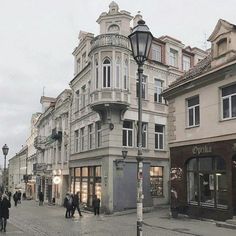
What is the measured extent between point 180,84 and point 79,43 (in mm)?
16704

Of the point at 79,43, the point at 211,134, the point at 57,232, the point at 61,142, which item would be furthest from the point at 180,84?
the point at 61,142

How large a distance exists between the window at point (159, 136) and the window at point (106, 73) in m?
6.06

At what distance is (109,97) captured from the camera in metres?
30.0

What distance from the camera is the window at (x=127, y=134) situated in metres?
31.5

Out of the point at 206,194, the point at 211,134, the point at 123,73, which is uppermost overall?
the point at 123,73

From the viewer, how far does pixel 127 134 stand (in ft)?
104

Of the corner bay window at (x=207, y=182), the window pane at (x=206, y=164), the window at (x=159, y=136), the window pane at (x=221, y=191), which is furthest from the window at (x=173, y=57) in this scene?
the window pane at (x=221, y=191)

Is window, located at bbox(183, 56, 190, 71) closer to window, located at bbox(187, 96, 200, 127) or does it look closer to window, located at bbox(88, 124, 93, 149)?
window, located at bbox(88, 124, 93, 149)

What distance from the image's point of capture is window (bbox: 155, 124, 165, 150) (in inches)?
1339

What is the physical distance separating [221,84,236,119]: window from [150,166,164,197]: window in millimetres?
13246

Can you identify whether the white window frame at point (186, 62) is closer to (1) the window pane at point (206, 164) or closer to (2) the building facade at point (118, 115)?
(2) the building facade at point (118, 115)

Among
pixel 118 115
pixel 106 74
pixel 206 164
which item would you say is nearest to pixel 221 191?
pixel 206 164

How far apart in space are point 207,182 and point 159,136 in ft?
40.7

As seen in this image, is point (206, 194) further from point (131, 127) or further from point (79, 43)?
point (79, 43)
